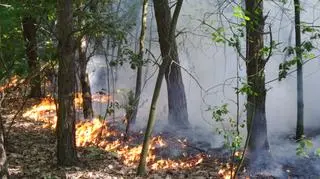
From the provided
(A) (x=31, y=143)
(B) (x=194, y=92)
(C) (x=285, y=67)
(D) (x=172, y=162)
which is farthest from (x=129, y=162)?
(B) (x=194, y=92)

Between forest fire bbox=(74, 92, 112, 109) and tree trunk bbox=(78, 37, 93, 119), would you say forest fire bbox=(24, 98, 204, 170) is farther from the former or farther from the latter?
forest fire bbox=(74, 92, 112, 109)

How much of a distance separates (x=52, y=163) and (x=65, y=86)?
1.63 m

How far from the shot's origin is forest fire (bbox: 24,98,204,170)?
34.8ft

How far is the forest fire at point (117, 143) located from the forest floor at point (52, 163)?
16.3 inches

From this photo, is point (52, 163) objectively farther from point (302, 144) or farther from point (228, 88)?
point (228, 88)

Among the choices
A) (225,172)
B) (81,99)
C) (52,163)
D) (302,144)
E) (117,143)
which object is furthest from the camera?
(81,99)

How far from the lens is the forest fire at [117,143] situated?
34.8 ft

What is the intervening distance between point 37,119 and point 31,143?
3.75m

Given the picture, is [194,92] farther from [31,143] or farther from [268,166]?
[31,143]

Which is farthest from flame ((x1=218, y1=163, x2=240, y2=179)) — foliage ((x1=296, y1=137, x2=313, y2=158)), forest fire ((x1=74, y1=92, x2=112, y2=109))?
forest fire ((x1=74, y1=92, x2=112, y2=109))

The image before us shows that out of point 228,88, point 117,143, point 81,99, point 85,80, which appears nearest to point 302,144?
point 117,143

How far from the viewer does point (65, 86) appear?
7922 millimetres

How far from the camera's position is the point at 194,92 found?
75.9 ft

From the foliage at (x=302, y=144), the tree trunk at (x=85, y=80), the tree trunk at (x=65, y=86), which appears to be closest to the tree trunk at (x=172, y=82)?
the tree trunk at (x=85, y=80)
